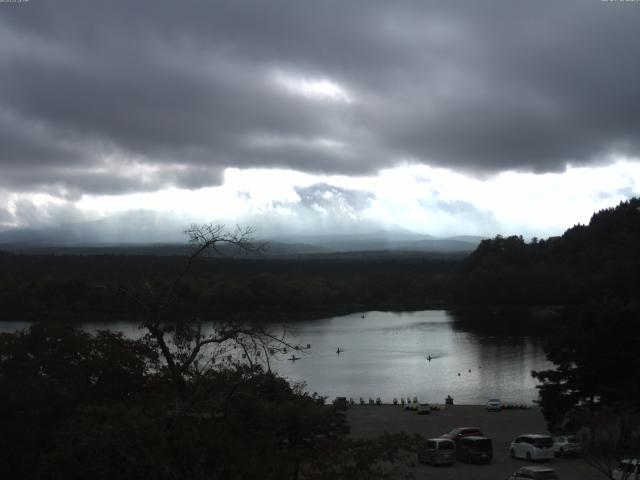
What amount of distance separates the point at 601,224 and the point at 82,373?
60.3 meters

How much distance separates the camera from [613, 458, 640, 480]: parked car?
26.9 feet

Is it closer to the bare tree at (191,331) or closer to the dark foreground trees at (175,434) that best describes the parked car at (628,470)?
the dark foreground trees at (175,434)

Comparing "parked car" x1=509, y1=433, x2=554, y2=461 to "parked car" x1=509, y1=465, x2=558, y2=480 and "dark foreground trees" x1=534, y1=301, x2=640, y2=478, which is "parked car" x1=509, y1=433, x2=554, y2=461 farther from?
"parked car" x1=509, y1=465, x2=558, y2=480

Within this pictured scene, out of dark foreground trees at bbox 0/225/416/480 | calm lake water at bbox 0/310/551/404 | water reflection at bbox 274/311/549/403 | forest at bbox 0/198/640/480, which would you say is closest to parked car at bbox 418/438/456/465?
forest at bbox 0/198/640/480

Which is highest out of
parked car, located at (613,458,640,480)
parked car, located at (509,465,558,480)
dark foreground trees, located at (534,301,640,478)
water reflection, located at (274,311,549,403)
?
dark foreground trees, located at (534,301,640,478)

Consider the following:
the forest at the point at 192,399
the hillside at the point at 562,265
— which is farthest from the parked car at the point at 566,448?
the hillside at the point at 562,265

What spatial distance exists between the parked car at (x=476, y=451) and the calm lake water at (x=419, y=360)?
36.0 ft

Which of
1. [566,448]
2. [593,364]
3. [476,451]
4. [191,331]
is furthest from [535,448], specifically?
[191,331]

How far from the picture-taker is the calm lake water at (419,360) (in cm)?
2536

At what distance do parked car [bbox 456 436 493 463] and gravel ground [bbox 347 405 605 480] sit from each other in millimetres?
129

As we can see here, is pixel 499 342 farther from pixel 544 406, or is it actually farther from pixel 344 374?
pixel 544 406

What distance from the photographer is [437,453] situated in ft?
38.1

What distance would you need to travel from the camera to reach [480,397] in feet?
77.5

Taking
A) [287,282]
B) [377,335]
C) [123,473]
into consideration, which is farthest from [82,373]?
[287,282]
